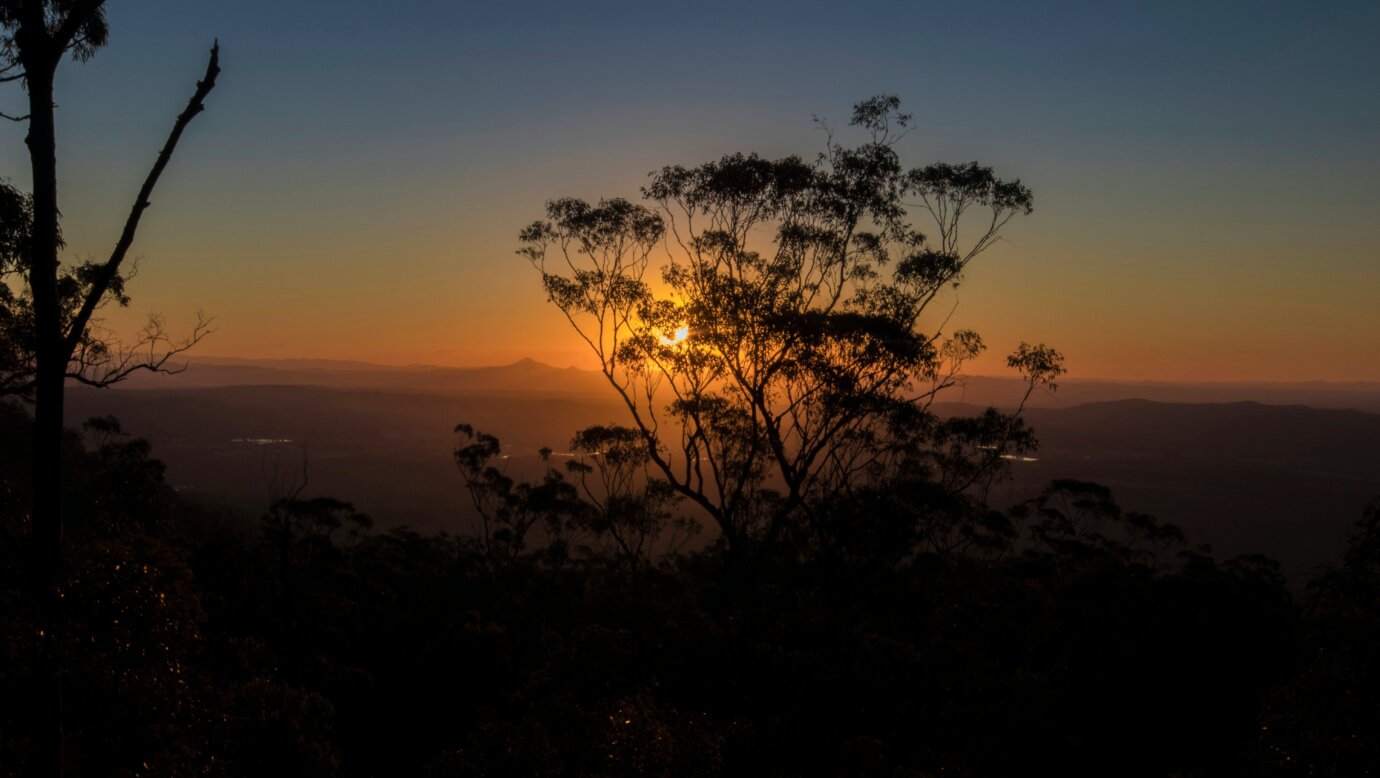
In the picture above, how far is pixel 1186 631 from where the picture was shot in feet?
66.9

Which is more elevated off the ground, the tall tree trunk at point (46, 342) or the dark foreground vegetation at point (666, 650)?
the tall tree trunk at point (46, 342)

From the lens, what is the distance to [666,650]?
23906 millimetres

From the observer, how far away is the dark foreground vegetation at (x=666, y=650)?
27.3ft

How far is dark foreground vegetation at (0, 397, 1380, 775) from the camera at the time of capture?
834cm

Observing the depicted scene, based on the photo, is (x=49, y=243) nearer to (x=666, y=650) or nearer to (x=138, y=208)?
(x=138, y=208)

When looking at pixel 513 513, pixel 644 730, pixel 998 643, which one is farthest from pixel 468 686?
pixel 644 730

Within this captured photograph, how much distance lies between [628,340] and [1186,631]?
17.1 m

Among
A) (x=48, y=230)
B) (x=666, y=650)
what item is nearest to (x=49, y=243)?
(x=48, y=230)

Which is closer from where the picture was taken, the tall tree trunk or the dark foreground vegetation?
the tall tree trunk

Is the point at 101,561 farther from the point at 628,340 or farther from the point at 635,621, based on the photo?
the point at 635,621

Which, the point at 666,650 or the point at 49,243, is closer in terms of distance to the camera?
the point at 49,243

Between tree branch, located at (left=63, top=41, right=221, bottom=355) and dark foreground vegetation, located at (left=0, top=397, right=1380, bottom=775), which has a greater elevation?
tree branch, located at (left=63, top=41, right=221, bottom=355)

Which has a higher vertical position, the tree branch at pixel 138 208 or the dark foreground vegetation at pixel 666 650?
the tree branch at pixel 138 208

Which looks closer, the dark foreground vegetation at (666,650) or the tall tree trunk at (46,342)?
the tall tree trunk at (46,342)
